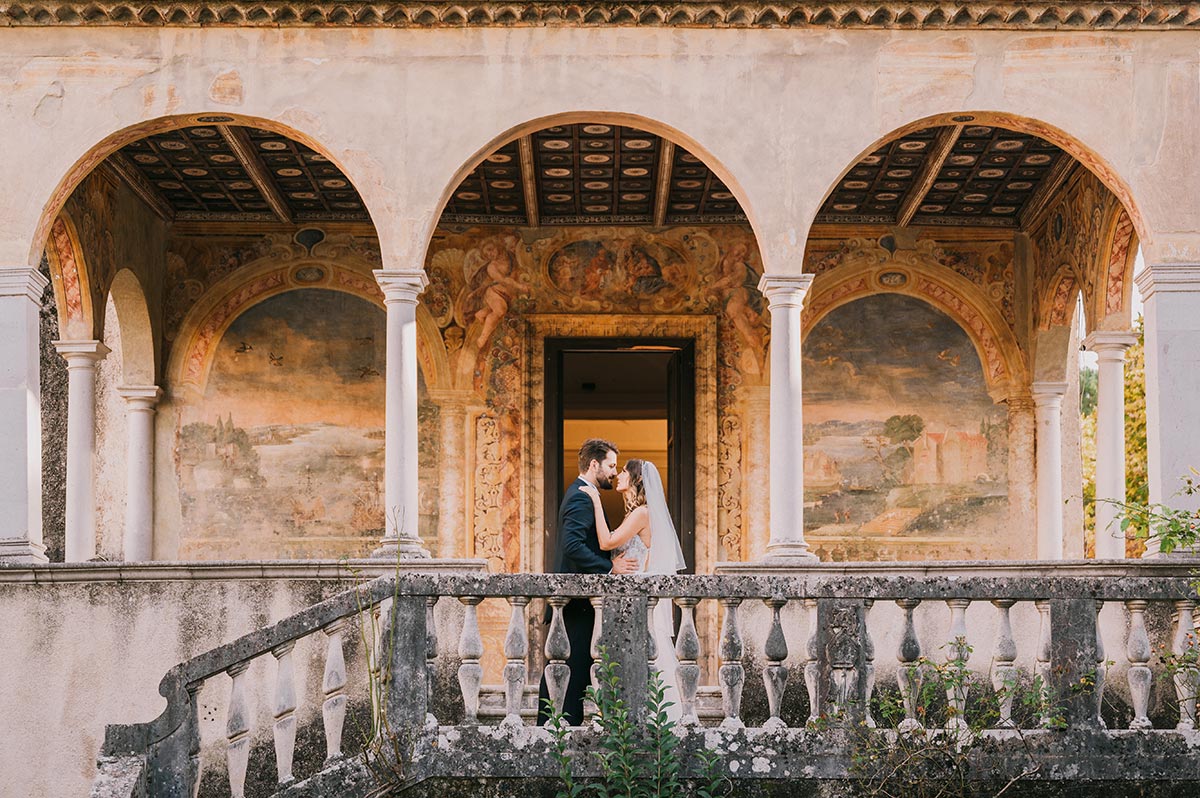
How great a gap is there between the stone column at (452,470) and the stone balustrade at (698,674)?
7119 mm

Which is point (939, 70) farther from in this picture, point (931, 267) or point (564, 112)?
point (931, 267)

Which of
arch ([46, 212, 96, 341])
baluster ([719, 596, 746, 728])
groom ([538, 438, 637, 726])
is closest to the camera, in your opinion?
baluster ([719, 596, 746, 728])

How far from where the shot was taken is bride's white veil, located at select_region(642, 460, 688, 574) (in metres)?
9.64

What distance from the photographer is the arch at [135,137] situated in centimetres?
1180

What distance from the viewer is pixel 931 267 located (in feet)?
51.5

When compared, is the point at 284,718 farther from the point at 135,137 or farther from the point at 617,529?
the point at 135,137

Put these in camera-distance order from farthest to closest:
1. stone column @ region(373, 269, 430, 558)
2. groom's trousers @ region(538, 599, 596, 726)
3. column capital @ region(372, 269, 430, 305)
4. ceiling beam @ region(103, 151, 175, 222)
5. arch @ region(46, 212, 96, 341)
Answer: ceiling beam @ region(103, 151, 175, 222) → arch @ region(46, 212, 96, 341) → column capital @ region(372, 269, 430, 305) → stone column @ region(373, 269, 430, 558) → groom's trousers @ region(538, 599, 596, 726)

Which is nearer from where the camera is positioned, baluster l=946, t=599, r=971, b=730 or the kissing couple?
baluster l=946, t=599, r=971, b=730

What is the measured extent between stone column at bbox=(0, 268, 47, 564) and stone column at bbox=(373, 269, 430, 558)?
7.88ft

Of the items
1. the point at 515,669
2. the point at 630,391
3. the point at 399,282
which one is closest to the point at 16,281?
the point at 399,282

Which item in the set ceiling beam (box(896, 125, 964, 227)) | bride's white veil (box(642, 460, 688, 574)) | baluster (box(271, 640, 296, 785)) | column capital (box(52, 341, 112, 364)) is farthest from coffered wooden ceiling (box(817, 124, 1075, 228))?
baluster (box(271, 640, 296, 785))

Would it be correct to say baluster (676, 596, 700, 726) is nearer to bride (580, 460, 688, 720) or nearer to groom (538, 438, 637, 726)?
groom (538, 438, 637, 726)

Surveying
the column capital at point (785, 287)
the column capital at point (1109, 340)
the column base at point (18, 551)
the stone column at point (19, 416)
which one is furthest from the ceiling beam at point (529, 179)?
the column capital at point (1109, 340)

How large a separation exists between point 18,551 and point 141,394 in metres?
4.15
